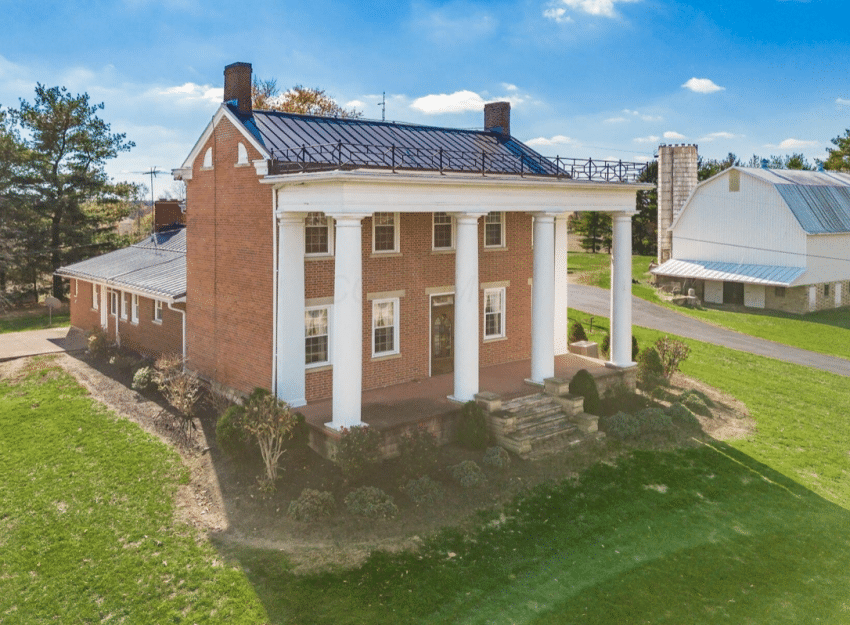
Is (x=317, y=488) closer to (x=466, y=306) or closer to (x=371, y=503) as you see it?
(x=371, y=503)

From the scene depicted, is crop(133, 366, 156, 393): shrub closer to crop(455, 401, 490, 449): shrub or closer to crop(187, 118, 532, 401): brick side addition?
crop(187, 118, 532, 401): brick side addition

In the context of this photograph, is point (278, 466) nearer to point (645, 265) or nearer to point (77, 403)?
point (77, 403)

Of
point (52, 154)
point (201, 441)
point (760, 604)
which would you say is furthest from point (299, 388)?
point (52, 154)

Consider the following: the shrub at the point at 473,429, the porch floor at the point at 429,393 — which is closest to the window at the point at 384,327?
the porch floor at the point at 429,393

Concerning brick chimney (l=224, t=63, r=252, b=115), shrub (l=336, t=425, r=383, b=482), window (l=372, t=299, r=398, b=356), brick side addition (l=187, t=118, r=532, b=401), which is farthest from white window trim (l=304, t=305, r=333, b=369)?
brick chimney (l=224, t=63, r=252, b=115)

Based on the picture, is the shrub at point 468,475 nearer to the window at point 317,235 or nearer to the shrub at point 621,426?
the shrub at point 621,426

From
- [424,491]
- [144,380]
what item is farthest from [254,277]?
[424,491]
